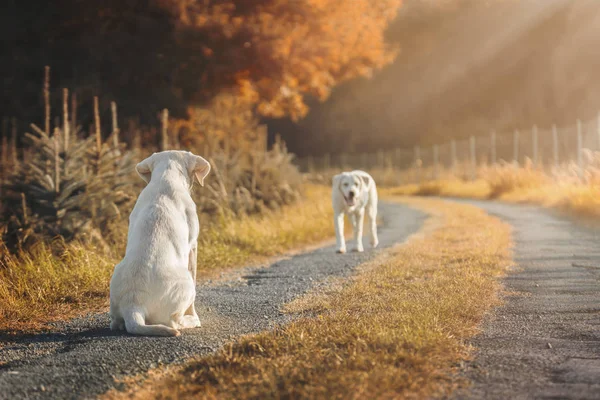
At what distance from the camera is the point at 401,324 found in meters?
4.86

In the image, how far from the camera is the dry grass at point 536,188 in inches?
593

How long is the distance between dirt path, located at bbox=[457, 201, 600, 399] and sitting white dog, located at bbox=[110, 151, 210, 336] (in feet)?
6.98

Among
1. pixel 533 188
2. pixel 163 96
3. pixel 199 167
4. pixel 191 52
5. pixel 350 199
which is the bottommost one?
pixel 533 188

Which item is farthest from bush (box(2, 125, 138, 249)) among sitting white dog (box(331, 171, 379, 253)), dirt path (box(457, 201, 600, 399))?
dirt path (box(457, 201, 600, 399))

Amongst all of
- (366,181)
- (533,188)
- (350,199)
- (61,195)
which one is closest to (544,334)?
(350,199)

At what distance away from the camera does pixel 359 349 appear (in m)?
4.18

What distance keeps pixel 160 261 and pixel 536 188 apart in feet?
59.3

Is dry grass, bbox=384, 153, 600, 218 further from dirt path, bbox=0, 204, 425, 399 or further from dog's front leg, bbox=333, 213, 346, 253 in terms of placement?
dirt path, bbox=0, 204, 425, 399

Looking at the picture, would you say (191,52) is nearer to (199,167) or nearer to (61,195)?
(61,195)

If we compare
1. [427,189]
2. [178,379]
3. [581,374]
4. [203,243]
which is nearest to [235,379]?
[178,379]

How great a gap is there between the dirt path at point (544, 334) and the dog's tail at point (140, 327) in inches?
82.3

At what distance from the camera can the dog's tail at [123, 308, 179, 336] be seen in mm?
4781

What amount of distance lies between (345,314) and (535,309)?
168 centimetres

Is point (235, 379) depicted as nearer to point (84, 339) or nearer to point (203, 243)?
point (84, 339)
